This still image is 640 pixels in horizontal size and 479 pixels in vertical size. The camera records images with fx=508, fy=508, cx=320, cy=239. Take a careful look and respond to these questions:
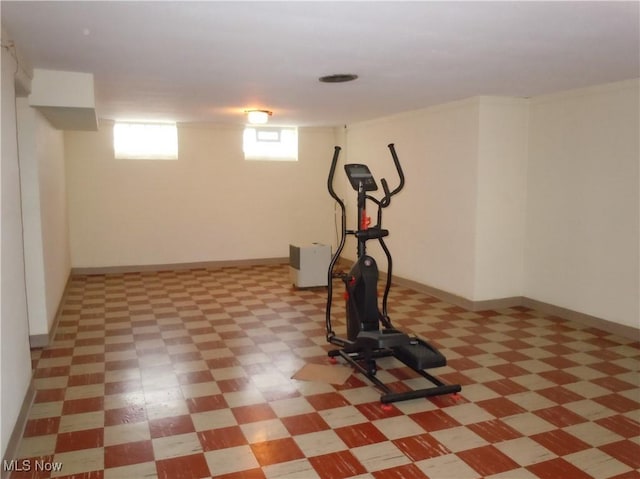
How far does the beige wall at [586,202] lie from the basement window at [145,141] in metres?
5.58

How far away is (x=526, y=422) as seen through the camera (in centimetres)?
321

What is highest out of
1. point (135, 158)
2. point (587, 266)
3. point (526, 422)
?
point (135, 158)

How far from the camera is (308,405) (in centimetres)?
346

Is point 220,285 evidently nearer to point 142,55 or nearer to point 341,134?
point 341,134

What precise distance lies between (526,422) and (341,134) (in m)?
6.68

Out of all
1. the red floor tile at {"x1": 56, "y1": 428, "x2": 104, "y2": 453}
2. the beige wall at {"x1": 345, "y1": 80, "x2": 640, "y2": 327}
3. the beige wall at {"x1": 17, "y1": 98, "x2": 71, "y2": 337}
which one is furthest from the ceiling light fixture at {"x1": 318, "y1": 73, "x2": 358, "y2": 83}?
the red floor tile at {"x1": 56, "y1": 428, "x2": 104, "y2": 453}

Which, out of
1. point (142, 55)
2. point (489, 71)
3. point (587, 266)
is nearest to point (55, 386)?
point (142, 55)

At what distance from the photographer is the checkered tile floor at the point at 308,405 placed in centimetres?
275

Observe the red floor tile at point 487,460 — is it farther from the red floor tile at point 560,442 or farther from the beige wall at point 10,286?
the beige wall at point 10,286

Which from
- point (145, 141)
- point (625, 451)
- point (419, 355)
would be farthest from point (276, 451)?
point (145, 141)

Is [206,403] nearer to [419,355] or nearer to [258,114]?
[419,355]

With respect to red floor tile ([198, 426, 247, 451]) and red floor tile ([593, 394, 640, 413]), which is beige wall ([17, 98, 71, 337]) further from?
red floor tile ([593, 394, 640, 413])

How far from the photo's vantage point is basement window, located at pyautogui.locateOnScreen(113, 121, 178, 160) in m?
8.18

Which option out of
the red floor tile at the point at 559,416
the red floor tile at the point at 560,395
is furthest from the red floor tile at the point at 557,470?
the red floor tile at the point at 560,395
